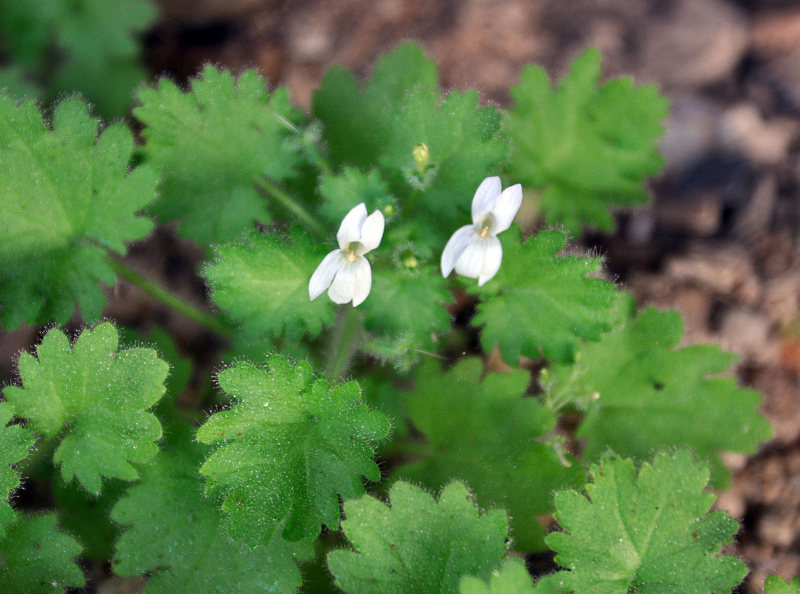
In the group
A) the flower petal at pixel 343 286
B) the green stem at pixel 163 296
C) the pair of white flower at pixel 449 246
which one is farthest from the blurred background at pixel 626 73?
the flower petal at pixel 343 286

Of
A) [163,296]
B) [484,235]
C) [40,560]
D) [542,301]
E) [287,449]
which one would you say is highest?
[484,235]

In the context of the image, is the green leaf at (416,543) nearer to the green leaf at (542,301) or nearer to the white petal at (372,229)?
the green leaf at (542,301)

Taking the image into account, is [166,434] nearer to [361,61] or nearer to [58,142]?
[58,142]

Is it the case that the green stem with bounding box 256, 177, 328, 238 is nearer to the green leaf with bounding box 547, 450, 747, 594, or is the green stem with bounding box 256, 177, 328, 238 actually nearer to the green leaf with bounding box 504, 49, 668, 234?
the green leaf with bounding box 504, 49, 668, 234

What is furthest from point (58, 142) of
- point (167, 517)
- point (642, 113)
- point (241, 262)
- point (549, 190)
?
point (642, 113)

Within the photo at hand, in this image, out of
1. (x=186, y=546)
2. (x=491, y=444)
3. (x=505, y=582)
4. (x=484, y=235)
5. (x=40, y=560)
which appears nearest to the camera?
(x=505, y=582)

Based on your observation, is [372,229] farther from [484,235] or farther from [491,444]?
[491,444]

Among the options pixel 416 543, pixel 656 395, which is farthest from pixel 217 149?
pixel 656 395
